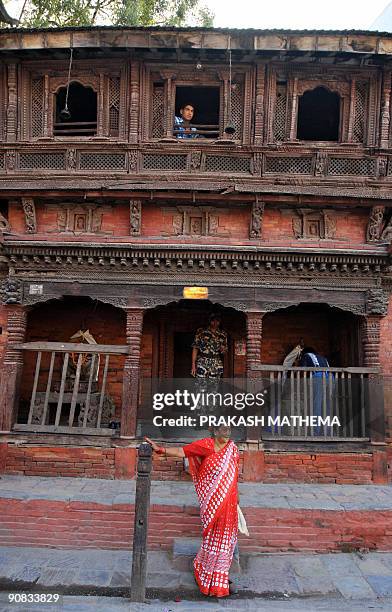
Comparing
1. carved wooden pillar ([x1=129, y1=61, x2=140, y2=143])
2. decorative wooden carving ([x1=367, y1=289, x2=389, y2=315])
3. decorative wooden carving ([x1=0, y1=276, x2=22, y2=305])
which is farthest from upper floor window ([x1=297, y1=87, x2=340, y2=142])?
decorative wooden carving ([x1=0, y1=276, x2=22, y2=305])

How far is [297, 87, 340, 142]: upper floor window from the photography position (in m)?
9.66

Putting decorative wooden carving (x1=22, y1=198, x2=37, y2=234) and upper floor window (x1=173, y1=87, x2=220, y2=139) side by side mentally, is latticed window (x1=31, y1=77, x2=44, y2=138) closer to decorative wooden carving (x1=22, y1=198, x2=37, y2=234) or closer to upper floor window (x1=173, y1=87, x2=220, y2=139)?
decorative wooden carving (x1=22, y1=198, x2=37, y2=234)

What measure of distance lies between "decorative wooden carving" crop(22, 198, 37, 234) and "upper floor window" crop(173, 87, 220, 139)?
3.14m

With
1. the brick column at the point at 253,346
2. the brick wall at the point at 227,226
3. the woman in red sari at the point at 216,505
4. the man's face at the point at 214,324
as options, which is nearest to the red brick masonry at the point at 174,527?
the woman in red sari at the point at 216,505

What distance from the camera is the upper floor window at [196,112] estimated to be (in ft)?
29.0

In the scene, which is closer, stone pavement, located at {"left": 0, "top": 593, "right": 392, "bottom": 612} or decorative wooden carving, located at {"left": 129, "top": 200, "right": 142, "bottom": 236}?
stone pavement, located at {"left": 0, "top": 593, "right": 392, "bottom": 612}

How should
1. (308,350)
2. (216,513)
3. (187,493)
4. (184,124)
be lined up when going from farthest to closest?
(308,350) → (184,124) → (187,493) → (216,513)

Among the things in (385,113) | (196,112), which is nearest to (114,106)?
(196,112)

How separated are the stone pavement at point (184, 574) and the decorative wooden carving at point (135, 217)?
5289 mm

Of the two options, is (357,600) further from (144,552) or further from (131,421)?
(131,421)

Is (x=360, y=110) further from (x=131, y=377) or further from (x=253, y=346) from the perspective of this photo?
(x=131, y=377)

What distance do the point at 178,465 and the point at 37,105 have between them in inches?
297

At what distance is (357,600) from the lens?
4848mm

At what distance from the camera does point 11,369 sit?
8.13 metres
